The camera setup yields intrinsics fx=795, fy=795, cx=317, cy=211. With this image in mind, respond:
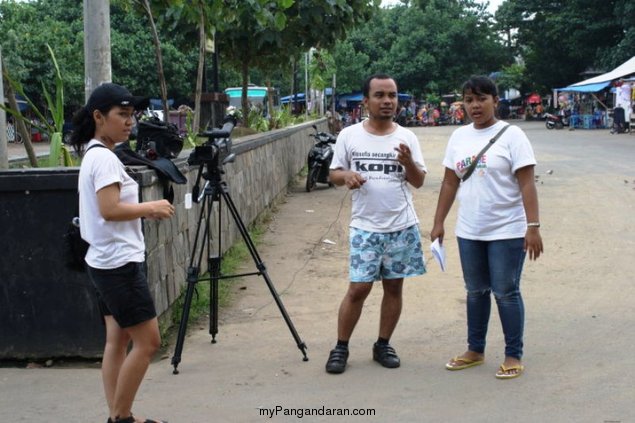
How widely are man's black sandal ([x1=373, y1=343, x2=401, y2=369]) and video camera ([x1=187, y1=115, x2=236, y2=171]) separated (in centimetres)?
155

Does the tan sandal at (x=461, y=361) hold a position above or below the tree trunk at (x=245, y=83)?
below

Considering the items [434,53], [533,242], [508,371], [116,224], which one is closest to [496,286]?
[533,242]

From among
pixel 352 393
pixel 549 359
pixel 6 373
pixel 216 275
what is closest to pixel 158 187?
pixel 216 275

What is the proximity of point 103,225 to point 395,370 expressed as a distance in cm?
217

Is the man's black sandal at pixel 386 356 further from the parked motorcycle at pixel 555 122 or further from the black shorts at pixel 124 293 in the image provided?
the parked motorcycle at pixel 555 122

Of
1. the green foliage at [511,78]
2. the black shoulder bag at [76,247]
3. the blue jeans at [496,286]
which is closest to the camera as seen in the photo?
the black shoulder bag at [76,247]

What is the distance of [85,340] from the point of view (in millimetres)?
5145

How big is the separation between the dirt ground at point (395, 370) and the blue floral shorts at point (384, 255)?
0.62m

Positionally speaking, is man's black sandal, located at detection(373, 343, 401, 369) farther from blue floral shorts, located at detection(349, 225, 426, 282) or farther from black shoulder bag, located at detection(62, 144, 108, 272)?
black shoulder bag, located at detection(62, 144, 108, 272)

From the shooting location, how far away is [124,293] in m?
3.58

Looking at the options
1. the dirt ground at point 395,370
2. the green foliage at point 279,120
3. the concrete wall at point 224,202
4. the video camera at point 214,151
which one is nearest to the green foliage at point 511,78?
the green foliage at point 279,120

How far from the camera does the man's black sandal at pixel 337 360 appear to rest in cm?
485

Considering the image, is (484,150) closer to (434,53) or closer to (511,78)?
(511,78)

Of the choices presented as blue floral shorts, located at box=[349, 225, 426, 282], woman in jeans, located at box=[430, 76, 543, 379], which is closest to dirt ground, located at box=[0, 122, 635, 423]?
woman in jeans, located at box=[430, 76, 543, 379]
